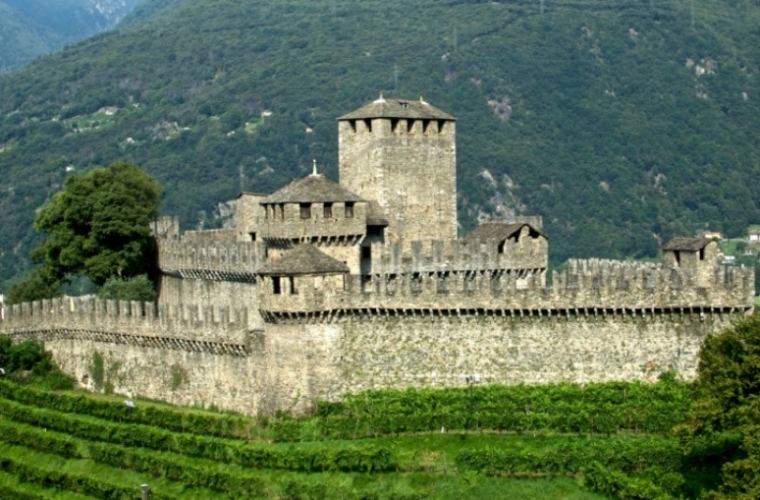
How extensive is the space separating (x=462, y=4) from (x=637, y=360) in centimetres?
13814

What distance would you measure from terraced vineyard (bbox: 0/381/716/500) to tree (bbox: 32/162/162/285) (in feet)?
39.0

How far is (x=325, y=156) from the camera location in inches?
5512

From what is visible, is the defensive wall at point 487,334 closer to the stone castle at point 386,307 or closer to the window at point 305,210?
the stone castle at point 386,307

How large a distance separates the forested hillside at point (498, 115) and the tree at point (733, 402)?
250 ft

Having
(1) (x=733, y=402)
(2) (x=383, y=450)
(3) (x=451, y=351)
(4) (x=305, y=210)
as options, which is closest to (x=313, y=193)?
(4) (x=305, y=210)

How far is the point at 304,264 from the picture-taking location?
181 ft

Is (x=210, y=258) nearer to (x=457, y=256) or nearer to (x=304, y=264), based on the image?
(x=457, y=256)

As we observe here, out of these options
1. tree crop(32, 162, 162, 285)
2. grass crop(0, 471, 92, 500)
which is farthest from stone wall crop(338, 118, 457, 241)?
grass crop(0, 471, 92, 500)

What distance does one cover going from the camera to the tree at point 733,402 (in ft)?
150

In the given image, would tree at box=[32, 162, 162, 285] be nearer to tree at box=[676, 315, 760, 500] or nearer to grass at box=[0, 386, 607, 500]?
grass at box=[0, 386, 607, 500]

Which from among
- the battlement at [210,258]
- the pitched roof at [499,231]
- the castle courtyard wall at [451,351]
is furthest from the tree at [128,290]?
the pitched roof at [499,231]

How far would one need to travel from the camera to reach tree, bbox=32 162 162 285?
6975 cm

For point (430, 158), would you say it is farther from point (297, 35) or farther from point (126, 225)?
point (297, 35)

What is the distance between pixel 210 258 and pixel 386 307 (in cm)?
1097
